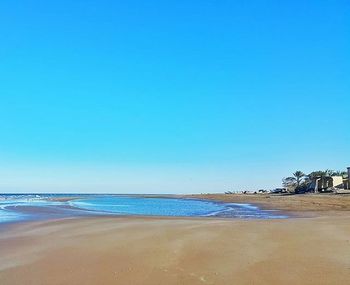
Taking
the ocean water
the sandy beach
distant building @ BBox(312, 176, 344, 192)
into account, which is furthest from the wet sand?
distant building @ BBox(312, 176, 344, 192)

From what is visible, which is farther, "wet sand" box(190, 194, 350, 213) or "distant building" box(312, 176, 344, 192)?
"distant building" box(312, 176, 344, 192)

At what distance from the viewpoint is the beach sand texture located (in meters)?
8.05

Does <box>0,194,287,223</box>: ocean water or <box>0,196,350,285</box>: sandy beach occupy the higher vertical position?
<box>0,194,287,223</box>: ocean water

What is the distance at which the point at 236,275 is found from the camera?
8.09 metres

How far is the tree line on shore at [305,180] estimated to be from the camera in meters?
89.6

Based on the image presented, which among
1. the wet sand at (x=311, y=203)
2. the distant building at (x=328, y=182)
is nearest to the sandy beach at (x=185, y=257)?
the wet sand at (x=311, y=203)

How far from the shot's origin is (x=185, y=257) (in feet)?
32.2

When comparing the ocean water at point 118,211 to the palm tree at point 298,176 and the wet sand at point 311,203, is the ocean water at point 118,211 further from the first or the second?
the palm tree at point 298,176

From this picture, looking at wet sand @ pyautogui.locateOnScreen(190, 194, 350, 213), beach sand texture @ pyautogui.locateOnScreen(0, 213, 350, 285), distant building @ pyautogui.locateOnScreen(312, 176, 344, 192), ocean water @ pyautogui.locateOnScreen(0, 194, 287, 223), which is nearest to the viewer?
beach sand texture @ pyautogui.locateOnScreen(0, 213, 350, 285)

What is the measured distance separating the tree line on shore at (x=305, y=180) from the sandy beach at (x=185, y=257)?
78264mm

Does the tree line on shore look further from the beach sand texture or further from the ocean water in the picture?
the beach sand texture

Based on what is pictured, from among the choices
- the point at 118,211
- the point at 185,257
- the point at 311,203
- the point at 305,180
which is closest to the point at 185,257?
the point at 185,257

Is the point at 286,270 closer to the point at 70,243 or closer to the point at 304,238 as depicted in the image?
the point at 304,238

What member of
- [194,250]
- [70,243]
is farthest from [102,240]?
[194,250]
